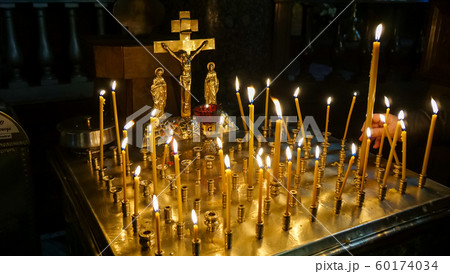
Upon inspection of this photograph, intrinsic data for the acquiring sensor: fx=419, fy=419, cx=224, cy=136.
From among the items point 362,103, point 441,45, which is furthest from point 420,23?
point 441,45

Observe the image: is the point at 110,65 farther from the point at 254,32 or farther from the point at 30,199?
the point at 254,32

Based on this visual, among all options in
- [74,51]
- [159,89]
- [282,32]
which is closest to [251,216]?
[159,89]

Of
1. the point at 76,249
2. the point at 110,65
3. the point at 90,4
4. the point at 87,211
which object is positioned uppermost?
the point at 90,4

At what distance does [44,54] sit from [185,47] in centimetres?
160

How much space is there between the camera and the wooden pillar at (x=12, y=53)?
129 inches

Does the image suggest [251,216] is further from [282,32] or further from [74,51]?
[74,51]

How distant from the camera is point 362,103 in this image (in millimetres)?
4254

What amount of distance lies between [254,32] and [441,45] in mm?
1452

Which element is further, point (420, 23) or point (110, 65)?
point (420, 23)

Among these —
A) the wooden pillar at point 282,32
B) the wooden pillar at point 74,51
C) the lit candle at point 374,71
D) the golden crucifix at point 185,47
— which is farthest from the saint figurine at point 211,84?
the wooden pillar at point 74,51

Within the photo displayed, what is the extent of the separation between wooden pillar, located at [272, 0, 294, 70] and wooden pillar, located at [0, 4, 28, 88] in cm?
215

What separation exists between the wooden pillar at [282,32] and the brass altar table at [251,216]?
184 cm

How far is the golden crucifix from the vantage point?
244cm

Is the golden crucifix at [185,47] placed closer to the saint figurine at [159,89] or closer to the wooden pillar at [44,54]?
the saint figurine at [159,89]
